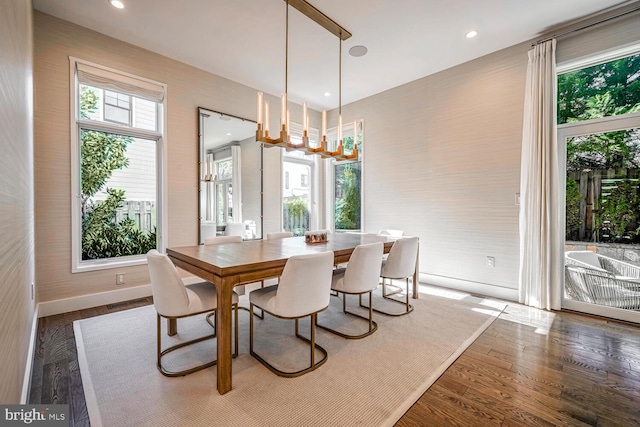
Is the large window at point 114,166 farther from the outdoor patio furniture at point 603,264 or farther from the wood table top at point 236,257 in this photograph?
the outdoor patio furniture at point 603,264

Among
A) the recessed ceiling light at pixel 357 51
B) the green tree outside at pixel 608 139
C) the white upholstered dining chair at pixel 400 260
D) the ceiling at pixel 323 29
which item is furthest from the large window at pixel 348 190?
the green tree outside at pixel 608 139

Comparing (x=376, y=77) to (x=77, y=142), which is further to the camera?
(x=376, y=77)

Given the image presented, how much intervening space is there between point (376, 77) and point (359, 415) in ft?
13.9

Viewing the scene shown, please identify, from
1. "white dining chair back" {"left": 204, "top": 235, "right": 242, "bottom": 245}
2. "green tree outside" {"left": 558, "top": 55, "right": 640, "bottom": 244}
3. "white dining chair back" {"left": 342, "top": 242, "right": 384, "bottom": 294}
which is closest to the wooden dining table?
"white dining chair back" {"left": 204, "top": 235, "right": 242, "bottom": 245}

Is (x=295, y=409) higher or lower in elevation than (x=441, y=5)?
lower

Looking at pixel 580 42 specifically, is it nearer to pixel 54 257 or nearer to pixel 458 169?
pixel 458 169

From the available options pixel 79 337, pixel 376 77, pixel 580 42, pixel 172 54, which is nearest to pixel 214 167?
pixel 172 54

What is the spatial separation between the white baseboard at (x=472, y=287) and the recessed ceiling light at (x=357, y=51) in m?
3.23

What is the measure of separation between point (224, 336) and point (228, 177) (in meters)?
3.03

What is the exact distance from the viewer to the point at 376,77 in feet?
14.1

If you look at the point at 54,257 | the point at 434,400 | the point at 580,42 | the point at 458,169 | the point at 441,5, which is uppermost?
the point at 441,5

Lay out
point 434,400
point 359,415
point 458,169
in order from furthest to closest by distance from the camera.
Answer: point 458,169, point 434,400, point 359,415

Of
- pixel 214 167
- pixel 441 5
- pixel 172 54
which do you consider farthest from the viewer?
pixel 214 167

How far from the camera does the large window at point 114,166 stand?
3174 mm
